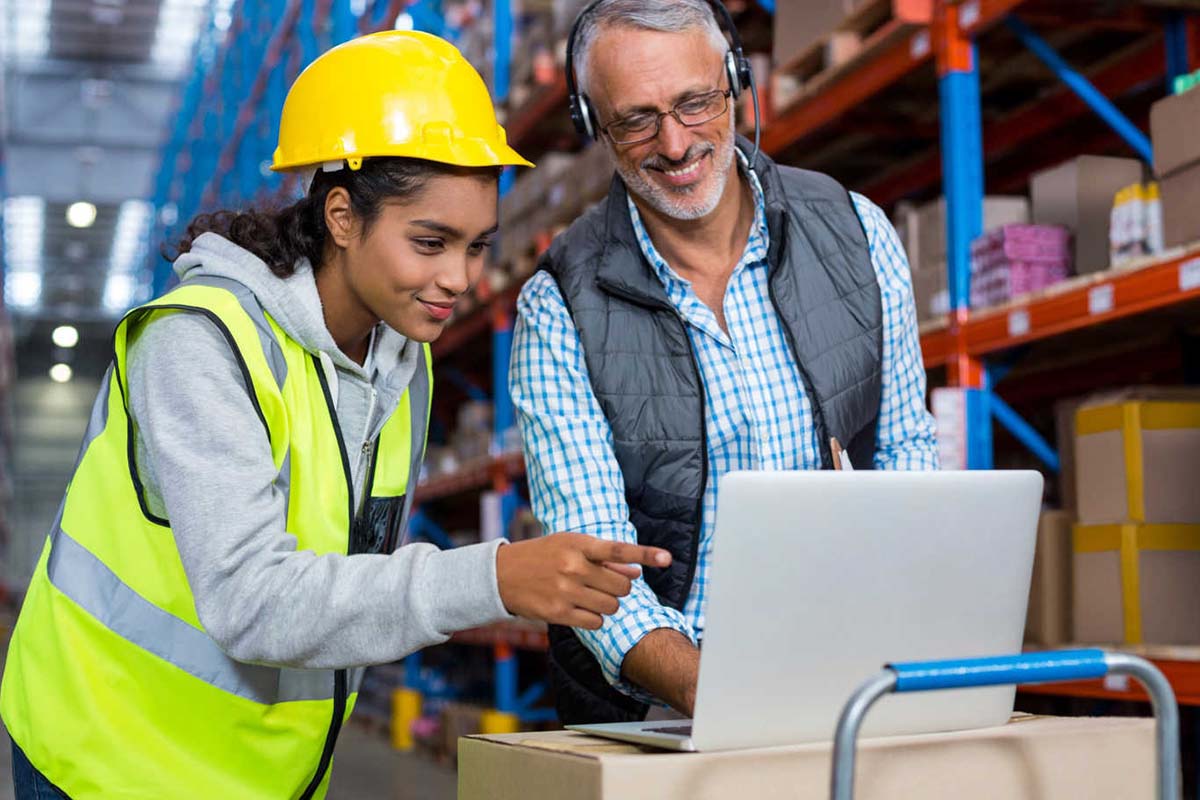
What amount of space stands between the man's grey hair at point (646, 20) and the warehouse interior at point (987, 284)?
0.62 metres

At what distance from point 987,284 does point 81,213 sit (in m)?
27.7

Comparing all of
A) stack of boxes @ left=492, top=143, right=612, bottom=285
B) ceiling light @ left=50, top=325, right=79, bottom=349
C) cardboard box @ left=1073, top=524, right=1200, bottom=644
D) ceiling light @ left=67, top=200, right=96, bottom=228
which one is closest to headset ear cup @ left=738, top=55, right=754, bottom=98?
cardboard box @ left=1073, top=524, right=1200, bottom=644

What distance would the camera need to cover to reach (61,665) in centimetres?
164

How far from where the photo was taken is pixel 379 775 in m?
7.60

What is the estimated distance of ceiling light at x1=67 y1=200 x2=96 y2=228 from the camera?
28.5m

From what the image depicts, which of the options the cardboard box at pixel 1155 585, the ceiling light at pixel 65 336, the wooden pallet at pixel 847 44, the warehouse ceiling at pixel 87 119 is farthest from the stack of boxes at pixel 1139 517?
the ceiling light at pixel 65 336

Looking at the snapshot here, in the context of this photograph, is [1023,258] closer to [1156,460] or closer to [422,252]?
[1156,460]

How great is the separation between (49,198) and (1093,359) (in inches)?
1064

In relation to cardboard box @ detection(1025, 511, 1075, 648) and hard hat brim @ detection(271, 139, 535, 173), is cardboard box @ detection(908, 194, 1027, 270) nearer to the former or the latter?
cardboard box @ detection(1025, 511, 1075, 648)

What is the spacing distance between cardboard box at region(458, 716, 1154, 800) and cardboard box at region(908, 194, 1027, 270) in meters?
2.62

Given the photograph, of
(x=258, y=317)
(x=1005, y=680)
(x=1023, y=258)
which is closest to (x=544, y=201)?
(x=1023, y=258)

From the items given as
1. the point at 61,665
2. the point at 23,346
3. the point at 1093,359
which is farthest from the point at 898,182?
the point at 23,346

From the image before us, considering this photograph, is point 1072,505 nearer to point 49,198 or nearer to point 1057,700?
point 1057,700

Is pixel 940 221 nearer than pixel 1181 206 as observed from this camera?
No
